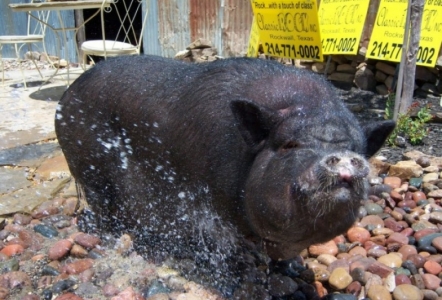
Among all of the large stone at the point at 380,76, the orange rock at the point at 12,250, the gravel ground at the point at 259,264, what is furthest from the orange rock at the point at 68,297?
the large stone at the point at 380,76

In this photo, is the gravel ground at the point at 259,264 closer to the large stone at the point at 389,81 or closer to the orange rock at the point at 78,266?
the orange rock at the point at 78,266

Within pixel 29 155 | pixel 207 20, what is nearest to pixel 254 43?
pixel 207 20

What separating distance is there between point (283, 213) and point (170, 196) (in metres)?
1.14

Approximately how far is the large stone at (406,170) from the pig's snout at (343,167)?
8.08 ft

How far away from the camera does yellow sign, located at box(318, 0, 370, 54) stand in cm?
673

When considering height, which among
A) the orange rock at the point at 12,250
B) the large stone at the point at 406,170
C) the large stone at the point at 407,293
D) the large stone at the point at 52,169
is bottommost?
the orange rock at the point at 12,250

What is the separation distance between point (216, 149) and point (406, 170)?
2.22 meters

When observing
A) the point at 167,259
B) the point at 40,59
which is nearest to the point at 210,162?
the point at 167,259

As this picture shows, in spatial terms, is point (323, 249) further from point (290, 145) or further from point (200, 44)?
point (200, 44)

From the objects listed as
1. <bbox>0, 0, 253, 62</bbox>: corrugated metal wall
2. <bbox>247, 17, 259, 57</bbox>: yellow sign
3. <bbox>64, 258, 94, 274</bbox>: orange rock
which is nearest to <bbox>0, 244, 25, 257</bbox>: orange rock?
<bbox>64, 258, 94, 274</bbox>: orange rock

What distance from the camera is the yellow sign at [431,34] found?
6.07 meters

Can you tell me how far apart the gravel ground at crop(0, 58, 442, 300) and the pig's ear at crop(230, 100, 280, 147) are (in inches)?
36.8

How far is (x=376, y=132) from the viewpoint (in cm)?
265

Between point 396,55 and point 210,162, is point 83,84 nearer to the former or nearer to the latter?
point 210,162
